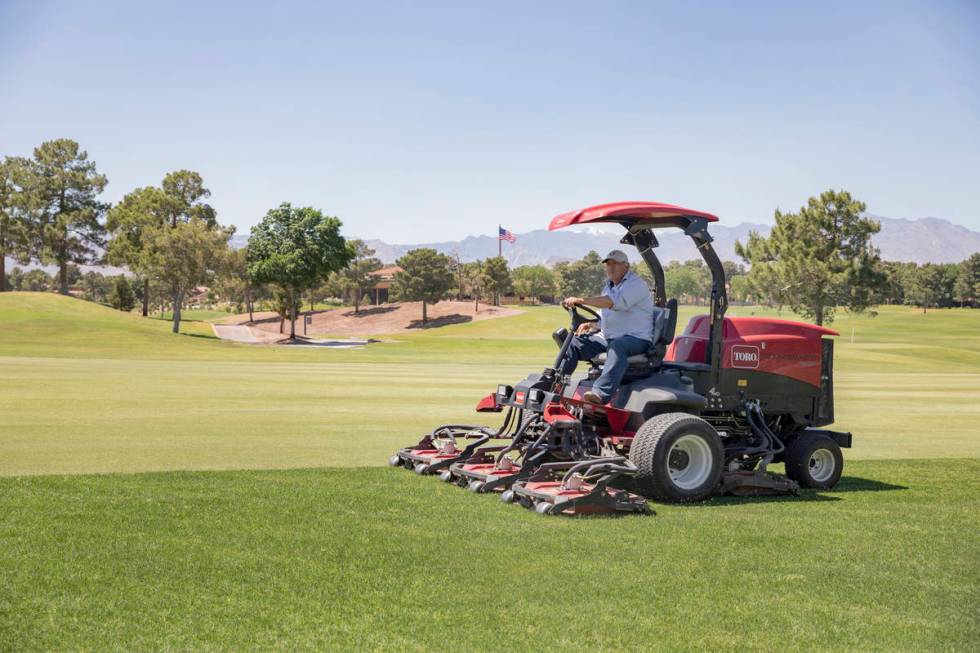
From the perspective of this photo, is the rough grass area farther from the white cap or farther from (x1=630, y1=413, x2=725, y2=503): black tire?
the white cap

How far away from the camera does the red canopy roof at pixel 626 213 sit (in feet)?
31.8

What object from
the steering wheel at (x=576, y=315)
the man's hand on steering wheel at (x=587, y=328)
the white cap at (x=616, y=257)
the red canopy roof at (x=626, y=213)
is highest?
the red canopy roof at (x=626, y=213)

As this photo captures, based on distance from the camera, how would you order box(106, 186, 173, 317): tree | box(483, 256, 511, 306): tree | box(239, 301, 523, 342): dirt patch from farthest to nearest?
box(483, 256, 511, 306): tree < box(239, 301, 523, 342): dirt patch < box(106, 186, 173, 317): tree

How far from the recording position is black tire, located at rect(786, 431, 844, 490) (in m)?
10.7

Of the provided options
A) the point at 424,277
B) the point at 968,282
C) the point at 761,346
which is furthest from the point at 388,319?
the point at 761,346

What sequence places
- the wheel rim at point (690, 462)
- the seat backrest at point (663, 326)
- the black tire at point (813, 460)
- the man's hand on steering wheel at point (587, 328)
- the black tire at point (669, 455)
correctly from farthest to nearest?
the black tire at point (813, 460)
the man's hand on steering wheel at point (587, 328)
the seat backrest at point (663, 326)
the wheel rim at point (690, 462)
the black tire at point (669, 455)

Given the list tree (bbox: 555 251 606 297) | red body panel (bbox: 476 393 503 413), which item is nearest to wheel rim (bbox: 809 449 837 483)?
red body panel (bbox: 476 393 503 413)

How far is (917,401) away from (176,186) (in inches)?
3600

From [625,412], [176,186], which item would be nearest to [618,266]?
[625,412]

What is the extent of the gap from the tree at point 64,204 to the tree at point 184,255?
23.8 metres

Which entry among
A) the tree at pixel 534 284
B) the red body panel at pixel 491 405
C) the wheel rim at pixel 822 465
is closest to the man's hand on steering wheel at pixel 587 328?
the red body panel at pixel 491 405

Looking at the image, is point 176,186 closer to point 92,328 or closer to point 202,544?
point 92,328

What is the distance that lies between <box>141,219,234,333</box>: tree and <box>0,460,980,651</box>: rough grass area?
7350 centimetres

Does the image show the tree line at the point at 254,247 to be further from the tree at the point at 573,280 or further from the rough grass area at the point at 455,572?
the rough grass area at the point at 455,572
